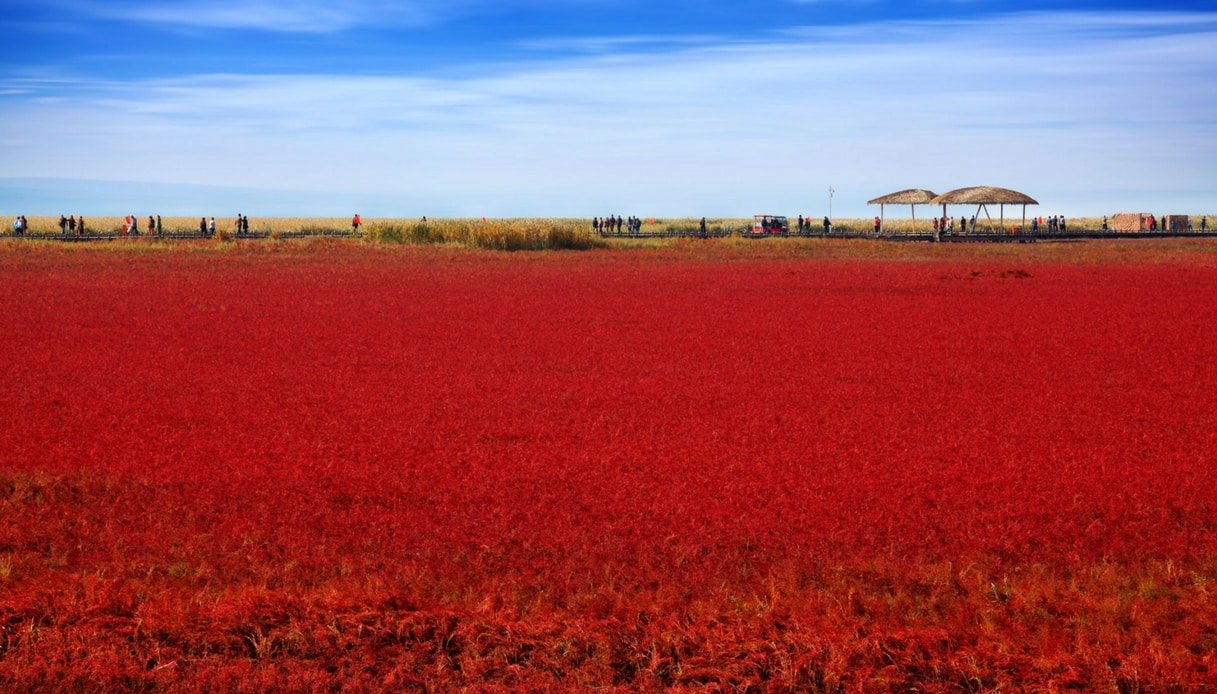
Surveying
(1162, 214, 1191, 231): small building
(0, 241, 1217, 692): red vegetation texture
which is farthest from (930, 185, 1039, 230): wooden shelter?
(0, 241, 1217, 692): red vegetation texture

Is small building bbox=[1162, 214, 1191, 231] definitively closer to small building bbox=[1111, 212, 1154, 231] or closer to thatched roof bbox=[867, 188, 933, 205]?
small building bbox=[1111, 212, 1154, 231]

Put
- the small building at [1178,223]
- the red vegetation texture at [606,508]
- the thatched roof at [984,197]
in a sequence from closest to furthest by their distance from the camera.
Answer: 1. the red vegetation texture at [606,508]
2. the thatched roof at [984,197]
3. the small building at [1178,223]

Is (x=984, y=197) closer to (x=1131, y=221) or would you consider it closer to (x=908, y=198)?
(x=908, y=198)

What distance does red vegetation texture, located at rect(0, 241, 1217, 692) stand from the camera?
5844 millimetres

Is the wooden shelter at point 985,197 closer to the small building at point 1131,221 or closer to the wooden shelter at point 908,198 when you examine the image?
the wooden shelter at point 908,198

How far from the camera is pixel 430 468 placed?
9766 mm

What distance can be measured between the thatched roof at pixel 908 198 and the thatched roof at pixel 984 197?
16.4 inches

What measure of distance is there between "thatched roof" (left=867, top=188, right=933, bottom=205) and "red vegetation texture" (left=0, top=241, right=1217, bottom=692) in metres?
38.8

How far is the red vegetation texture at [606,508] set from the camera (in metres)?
5.84

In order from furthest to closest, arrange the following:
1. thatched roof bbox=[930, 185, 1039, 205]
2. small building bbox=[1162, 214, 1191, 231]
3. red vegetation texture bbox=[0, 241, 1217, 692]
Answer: small building bbox=[1162, 214, 1191, 231] → thatched roof bbox=[930, 185, 1039, 205] → red vegetation texture bbox=[0, 241, 1217, 692]

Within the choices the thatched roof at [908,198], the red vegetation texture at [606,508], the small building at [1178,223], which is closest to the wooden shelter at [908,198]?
the thatched roof at [908,198]

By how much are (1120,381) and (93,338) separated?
47.8 ft

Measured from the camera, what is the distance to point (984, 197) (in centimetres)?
5634

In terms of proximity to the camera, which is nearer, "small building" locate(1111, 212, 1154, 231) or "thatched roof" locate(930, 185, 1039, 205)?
"thatched roof" locate(930, 185, 1039, 205)
